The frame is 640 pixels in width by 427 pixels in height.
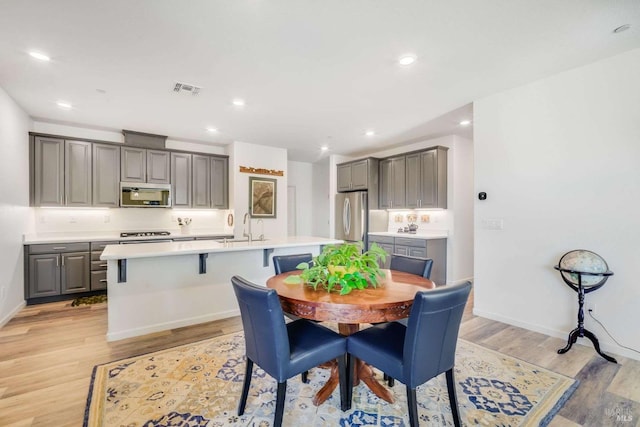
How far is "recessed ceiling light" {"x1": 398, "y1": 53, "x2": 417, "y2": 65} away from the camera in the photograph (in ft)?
8.30

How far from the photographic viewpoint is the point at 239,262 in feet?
11.6

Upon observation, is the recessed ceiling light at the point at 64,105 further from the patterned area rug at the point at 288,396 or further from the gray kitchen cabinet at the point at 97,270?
the patterned area rug at the point at 288,396

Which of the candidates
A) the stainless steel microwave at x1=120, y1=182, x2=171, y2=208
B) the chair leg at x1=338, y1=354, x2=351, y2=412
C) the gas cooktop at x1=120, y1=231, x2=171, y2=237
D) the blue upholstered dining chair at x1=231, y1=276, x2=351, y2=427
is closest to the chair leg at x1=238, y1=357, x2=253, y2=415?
the blue upholstered dining chair at x1=231, y1=276, x2=351, y2=427

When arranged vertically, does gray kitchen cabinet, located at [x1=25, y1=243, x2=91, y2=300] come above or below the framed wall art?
below

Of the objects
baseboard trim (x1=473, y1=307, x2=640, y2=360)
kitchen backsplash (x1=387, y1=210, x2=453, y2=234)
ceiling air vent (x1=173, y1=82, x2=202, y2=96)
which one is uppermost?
ceiling air vent (x1=173, y1=82, x2=202, y2=96)

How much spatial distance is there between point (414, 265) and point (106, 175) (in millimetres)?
4861

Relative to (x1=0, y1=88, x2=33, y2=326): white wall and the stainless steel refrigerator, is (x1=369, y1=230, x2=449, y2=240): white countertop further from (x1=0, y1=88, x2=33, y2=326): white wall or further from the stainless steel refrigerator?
(x1=0, y1=88, x2=33, y2=326): white wall

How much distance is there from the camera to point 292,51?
248 centimetres

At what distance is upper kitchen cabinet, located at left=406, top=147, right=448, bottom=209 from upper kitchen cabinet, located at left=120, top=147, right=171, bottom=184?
14.2ft

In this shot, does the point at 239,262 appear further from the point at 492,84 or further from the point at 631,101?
the point at 631,101

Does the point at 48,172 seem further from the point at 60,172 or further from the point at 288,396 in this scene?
the point at 288,396

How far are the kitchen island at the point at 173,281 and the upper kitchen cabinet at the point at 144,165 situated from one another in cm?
209

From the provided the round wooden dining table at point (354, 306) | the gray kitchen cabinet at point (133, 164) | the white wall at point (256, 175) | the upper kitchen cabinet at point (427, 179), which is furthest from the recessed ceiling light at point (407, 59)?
the gray kitchen cabinet at point (133, 164)

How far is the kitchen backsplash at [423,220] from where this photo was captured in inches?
201
